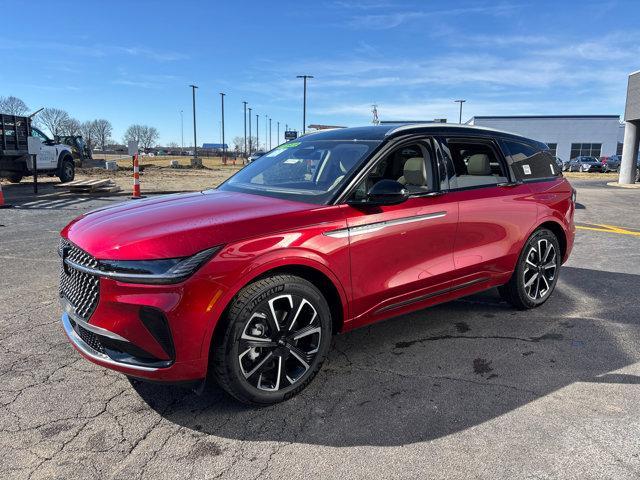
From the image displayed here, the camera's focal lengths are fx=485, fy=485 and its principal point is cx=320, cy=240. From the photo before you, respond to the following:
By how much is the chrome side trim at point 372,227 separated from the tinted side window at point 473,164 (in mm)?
506

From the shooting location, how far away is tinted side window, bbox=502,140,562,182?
15.3ft

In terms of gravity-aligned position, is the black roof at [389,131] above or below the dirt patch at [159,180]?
above

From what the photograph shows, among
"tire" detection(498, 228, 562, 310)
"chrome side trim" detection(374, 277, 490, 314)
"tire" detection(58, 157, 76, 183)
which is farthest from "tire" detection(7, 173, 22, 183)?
"tire" detection(498, 228, 562, 310)

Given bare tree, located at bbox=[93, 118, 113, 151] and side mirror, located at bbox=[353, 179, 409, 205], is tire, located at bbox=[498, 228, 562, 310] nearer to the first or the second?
side mirror, located at bbox=[353, 179, 409, 205]

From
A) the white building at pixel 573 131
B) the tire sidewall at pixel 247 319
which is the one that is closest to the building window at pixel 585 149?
the white building at pixel 573 131

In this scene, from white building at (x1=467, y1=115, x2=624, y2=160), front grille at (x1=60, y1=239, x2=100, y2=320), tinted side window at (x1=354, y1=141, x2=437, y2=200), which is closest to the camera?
front grille at (x1=60, y1=239, x2=100, y2=320)

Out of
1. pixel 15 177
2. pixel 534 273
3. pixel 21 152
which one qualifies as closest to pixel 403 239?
pixel 534 273

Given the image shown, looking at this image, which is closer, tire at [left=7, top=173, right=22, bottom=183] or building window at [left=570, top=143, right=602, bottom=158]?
tire at [left=7, top=173, right=22, bottom=183]

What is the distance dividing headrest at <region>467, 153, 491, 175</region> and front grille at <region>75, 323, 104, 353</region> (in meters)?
3.16

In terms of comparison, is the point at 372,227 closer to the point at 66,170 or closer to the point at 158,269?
the point at 158,269

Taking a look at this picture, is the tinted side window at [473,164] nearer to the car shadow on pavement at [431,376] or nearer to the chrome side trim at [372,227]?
the chrome side trim at [372,227]

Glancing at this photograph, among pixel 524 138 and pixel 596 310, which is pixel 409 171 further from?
pixel 596 310

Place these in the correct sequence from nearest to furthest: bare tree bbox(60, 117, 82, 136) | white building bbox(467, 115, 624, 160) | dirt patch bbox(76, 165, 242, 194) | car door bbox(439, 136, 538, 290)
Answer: car door bbox(439, 136, 538, 290) → dirt patch bbox(76, 165, 242, 194) → white building bbox(467, 115, 624, 160) → bare tree bbox(60, 117, 82, 136)

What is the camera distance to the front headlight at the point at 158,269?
8.48ft
